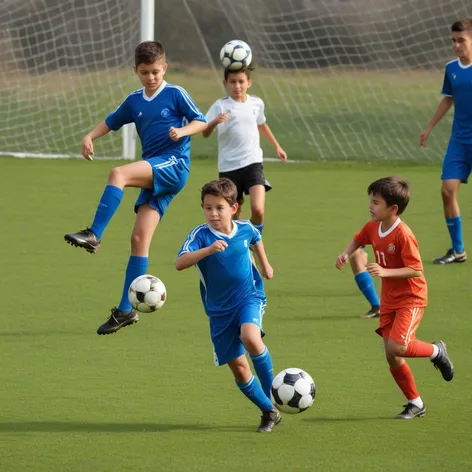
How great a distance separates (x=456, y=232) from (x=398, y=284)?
4.48 m

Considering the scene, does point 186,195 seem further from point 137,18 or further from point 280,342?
point 280,342

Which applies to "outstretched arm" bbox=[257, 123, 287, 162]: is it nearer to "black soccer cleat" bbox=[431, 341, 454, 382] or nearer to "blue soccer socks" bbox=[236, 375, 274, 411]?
"black soccer cleat" bbox=[431, 341, 454, 382]

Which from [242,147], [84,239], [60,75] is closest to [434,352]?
[84,239]

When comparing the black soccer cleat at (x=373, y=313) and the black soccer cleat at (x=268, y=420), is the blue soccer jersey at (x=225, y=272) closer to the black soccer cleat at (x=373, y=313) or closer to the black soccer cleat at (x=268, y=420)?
the black soccer cleat at (x=268, y=420)

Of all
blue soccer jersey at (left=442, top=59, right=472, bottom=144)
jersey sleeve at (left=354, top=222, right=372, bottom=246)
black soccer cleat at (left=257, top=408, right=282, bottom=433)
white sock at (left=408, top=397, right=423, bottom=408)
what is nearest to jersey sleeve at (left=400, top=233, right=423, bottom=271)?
jersey sleeve at (left=354, top=222, right=372, bottom=246)

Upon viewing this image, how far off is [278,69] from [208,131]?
391 inches

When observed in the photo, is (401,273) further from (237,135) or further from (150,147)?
(237,135)

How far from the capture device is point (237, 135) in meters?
10.6

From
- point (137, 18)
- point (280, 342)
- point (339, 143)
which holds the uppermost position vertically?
point (280, 342)

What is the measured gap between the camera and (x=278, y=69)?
1955 cm

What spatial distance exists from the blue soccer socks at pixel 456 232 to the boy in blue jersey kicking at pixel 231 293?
15.4ft

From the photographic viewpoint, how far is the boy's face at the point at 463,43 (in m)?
10.3

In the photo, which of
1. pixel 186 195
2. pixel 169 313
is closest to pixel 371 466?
pixel 169 313

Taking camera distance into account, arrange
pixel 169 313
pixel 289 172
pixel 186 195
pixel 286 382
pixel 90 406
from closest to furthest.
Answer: pixel 286 382
pixel 90 406
pixel 169 313
pixel 186 195
pixel 289 172
